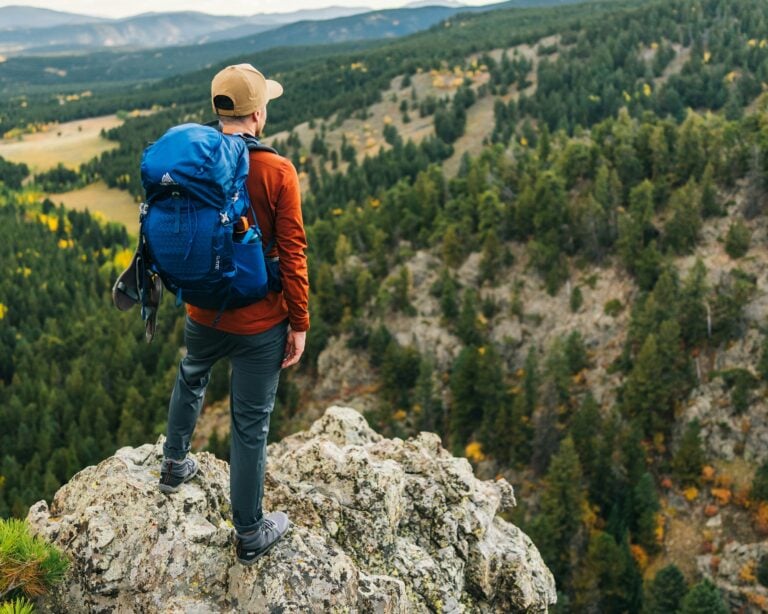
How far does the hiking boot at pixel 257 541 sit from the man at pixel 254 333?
1 centimetres

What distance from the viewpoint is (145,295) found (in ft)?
26.6

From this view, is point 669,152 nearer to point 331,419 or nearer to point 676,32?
point 331,419

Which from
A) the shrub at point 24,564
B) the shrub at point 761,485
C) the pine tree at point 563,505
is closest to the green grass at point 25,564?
the shrub at point 24,564

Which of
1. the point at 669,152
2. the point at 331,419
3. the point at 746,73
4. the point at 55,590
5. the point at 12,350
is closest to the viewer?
the point at 55,590

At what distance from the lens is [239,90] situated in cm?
762

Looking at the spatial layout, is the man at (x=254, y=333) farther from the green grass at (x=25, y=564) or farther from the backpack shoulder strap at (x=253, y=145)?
the green grass at (x=25, y=564)

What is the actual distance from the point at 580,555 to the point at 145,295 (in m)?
59.7

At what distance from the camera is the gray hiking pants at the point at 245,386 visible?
8.30m

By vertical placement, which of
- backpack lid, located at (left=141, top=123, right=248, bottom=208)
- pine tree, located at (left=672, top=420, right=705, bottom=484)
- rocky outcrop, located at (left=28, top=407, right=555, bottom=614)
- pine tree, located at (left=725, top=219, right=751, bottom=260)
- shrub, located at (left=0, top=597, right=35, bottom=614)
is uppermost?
backpack lid, located at (left=141, top=123, right=248, bottom=208)

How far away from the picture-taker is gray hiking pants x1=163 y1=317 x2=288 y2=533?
8305 mm

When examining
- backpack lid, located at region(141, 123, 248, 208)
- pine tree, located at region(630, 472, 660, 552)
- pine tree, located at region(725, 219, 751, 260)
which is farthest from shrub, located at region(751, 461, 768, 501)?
backpack lid, located at region(141, 123, 248, 208)

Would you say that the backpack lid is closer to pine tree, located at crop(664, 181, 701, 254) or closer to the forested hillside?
the forested hillside

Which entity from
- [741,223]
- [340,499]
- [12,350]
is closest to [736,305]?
[741,223]

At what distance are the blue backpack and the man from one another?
1.51 feet
